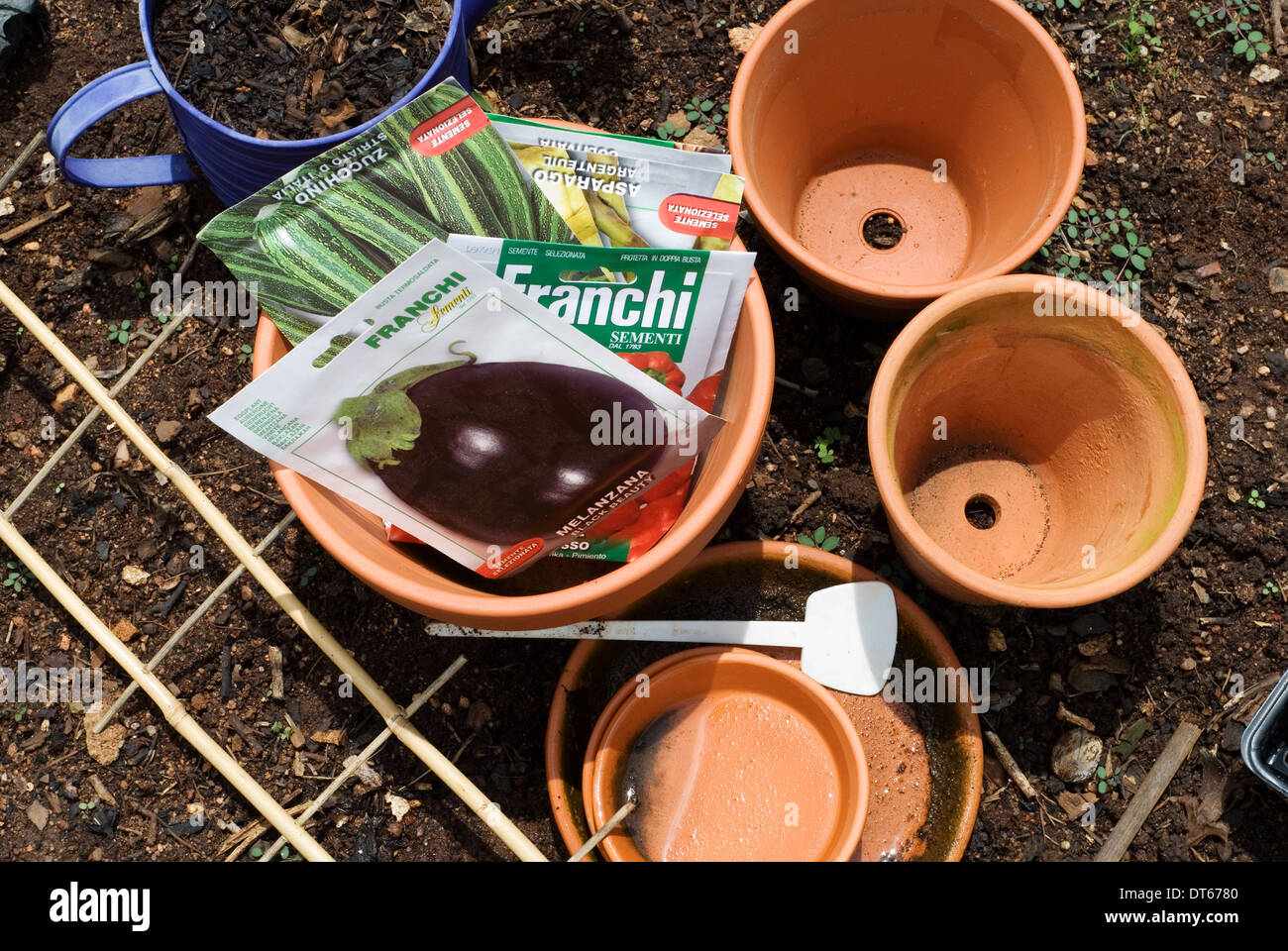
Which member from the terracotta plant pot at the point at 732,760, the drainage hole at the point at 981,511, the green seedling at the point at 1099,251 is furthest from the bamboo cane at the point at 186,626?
the green seedling at the point at 1099,251

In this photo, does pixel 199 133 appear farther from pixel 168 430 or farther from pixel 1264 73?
pixel 1264 73

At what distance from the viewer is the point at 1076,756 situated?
5.34 feet

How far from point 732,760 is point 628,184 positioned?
0.90m

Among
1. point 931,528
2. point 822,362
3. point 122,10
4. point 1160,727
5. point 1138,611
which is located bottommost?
point 1160,727

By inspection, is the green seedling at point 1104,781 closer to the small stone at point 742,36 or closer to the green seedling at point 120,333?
the small stone at point 742,36

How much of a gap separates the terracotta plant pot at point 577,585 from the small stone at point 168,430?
2.08 feet

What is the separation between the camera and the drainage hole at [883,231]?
1.81 meters

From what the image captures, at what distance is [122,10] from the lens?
1.92 meters

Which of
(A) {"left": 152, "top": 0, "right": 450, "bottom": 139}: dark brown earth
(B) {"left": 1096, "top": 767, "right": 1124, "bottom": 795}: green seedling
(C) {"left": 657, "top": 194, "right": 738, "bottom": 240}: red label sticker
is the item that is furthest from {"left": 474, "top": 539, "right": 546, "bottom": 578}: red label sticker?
(B) {"left": 1096, "top": 767, "right": 1124, "bottom": 795}: green seedling

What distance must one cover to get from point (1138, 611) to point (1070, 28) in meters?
1.15

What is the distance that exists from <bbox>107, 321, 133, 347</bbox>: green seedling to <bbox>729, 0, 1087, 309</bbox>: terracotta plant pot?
3.97 feet
